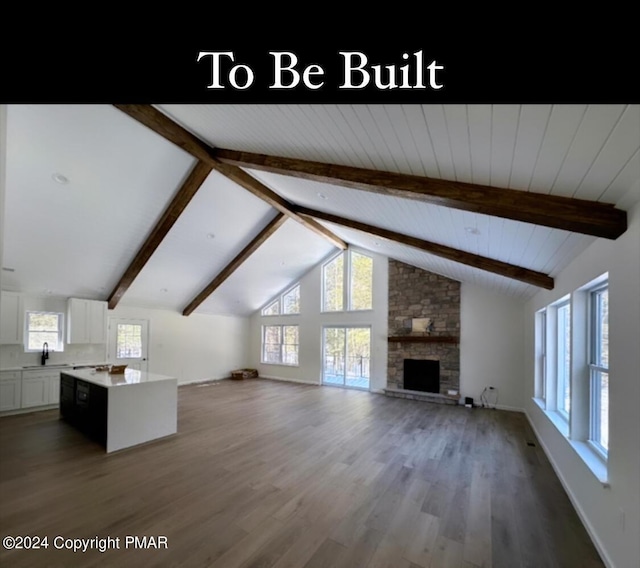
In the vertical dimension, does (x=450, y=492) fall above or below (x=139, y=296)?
below

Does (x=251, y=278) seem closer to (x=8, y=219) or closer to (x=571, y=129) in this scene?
(x=8, y=219)

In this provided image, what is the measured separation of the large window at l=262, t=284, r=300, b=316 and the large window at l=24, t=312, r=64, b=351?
5495 millimetres

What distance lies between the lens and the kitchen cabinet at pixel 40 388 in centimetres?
580

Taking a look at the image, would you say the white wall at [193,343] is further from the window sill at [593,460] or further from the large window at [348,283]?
the window sill at [593,460]

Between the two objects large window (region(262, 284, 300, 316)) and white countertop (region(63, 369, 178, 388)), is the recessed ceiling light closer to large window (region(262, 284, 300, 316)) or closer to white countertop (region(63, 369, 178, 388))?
white countertop (region(63, 369, 178, 388))

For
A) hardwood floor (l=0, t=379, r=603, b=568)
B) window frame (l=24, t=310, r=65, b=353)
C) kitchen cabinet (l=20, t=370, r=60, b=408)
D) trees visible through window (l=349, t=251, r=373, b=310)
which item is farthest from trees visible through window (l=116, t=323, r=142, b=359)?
trees visible through window (l=349, t=251, r=373, b=310)

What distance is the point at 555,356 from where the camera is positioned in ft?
14.3

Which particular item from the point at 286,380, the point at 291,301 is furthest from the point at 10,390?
the point at 291,301

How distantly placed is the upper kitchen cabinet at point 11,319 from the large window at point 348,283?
22.2 ft

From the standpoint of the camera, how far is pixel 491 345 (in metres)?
6.82

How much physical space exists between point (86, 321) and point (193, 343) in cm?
297

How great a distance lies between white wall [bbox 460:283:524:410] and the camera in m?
6.54
